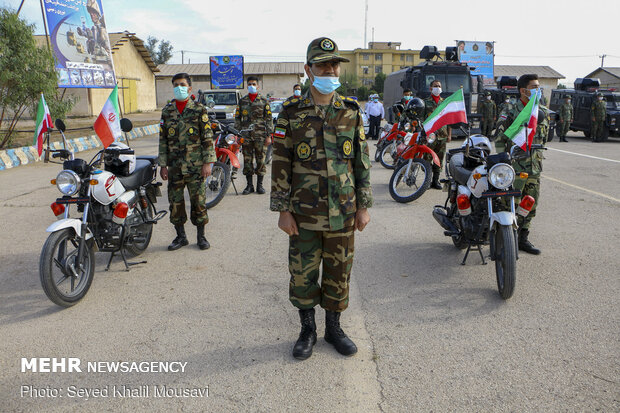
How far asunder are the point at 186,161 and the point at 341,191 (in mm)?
2723

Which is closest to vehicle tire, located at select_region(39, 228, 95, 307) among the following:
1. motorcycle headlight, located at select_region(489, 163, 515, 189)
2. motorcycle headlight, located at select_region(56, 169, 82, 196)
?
motorcycle headlight, located at select_region(56, 169, 82, 196)

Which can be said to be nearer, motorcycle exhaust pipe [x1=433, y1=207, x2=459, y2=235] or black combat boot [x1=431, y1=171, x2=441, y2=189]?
motorcycle exhaust pipe [x1=433, y1=207, x2=459, y2=235]

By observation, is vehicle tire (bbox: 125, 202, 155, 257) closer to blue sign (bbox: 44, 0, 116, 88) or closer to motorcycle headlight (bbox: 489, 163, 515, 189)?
motorcycle headlight (bbox: 489, 163, 515, 189)

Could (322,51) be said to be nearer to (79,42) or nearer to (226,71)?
(79,42)

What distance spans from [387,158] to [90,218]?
8.18 m

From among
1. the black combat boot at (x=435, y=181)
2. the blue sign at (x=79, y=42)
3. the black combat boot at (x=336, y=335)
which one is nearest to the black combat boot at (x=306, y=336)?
the black combat boot at (x=336, y=335)

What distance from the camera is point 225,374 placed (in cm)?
297

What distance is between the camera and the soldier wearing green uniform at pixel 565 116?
729 inches

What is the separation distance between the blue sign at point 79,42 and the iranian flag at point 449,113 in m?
13.1

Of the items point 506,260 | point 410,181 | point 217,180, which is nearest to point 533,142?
point 506,260

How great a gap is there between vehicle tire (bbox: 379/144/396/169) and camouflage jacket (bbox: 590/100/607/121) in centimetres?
1119

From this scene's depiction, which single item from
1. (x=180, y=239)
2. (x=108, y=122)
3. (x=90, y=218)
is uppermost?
(x=108, y=122)

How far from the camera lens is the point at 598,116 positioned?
707 inches

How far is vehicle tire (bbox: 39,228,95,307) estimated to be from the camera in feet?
12.1
